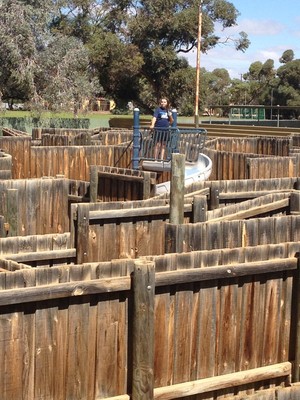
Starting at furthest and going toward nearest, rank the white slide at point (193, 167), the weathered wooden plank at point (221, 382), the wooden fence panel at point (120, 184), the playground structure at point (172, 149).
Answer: the playground structure at point (172, 149) < the white slide at point (193, 167) < the wooden fence panel at point (120, 184) < the weathered wooden plank at point (221, 382)

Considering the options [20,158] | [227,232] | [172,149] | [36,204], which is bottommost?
[36,204]

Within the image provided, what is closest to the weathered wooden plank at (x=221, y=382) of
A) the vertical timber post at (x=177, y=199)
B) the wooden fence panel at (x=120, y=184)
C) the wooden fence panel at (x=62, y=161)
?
the vertical timber post at (x=177, y=199)

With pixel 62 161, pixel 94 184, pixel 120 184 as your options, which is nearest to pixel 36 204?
Answer: pixel 94 184

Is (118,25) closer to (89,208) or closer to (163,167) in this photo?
(163,167)

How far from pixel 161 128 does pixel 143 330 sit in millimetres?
11593

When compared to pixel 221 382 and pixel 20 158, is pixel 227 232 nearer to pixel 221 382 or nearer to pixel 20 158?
pixel 221 382

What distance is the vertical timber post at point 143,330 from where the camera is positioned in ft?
18.9

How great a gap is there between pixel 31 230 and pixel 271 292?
6.05 m

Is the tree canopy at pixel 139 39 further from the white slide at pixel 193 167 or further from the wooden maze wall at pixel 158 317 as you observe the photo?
the wooden maze wall at pixel 158 317

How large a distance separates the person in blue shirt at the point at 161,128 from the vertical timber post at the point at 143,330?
1155 centimetres

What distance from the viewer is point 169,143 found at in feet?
57.0

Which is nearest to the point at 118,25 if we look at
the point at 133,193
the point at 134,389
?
the point at 133,193

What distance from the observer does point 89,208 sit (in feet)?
30.1

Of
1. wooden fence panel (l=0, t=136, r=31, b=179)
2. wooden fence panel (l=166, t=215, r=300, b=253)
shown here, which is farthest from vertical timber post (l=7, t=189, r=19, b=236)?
wooden fence panel (l=0, t=136, r=31, b=179)
